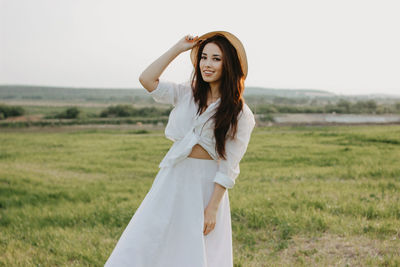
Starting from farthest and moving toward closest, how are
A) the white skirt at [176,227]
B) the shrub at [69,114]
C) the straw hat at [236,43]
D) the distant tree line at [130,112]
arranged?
the distant tree line at [130,112], the shrub at [69,114], the straw hat at [236,43], the white skirt at [176,227]

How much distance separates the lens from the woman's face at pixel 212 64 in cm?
246

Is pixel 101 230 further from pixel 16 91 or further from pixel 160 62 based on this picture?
pixel 16 91

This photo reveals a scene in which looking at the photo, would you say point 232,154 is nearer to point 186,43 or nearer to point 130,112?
point 186,43

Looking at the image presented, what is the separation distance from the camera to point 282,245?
421cm

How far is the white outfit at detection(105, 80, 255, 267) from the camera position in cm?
234

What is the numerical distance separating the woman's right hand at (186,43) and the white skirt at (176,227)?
78 cm

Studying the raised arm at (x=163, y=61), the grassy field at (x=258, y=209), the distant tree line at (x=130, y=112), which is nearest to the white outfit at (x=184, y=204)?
the raised arm at (x=163, y=61)

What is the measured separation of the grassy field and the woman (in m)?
1.67

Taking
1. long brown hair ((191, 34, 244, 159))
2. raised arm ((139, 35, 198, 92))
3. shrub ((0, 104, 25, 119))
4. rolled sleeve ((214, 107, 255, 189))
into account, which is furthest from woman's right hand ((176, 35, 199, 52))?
shrub ((0, 104, 25, 119))

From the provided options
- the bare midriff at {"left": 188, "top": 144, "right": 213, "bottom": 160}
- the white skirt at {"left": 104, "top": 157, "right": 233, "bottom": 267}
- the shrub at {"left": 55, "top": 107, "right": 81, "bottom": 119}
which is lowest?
the shrub at {"left": 55, "top": 107, "right": 81, "bottom": 119}

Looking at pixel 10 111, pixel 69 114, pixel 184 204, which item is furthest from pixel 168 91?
pixel 10 111

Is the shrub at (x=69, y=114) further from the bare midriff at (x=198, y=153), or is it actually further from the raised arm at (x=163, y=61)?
the bare midriff at (x=198, y=153)

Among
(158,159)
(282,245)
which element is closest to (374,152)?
(158,159)

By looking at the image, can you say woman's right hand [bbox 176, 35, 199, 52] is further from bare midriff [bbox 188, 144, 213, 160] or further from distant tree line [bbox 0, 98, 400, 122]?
distant tree line [bbox 0, 98, 400, 122]
